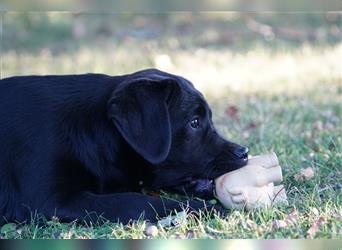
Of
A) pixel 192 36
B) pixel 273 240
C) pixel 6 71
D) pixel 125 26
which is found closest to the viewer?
pixel 273 240

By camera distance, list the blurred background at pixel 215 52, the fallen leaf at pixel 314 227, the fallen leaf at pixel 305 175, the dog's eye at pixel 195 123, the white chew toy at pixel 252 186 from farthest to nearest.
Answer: the blurred background at pixel 215 52, the fallen leaf at pixel 305 175, the dog's eye at pixel 195 123, the white chew toy at pixel 252 186, the fallen leaf at pixel 314 227

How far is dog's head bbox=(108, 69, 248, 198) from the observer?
3488 millimetres

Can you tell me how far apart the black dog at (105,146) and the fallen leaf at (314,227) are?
0.55m

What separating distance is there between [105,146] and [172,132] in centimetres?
Result: 33

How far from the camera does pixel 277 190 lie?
378 cm

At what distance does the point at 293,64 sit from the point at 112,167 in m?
4.32

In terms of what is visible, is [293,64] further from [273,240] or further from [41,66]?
[273,240]

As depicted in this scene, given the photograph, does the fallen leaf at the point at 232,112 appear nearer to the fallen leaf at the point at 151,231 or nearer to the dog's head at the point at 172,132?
the dog's head at the point at 172,132

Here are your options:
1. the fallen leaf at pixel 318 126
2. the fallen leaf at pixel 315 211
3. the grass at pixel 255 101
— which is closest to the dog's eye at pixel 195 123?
the grass at pixel 255 101

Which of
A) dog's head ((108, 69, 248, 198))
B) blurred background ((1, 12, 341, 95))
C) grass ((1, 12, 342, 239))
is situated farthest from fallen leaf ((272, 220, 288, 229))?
blurred background ((1, 12, 341, 95))

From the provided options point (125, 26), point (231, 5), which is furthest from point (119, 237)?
point (125, 26)

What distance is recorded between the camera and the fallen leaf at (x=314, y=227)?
327cm

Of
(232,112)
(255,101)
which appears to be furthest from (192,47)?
(232,112)

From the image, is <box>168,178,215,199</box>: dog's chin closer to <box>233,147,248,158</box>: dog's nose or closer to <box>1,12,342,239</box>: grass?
<box>233,147,248,158</box>: dog's nose
